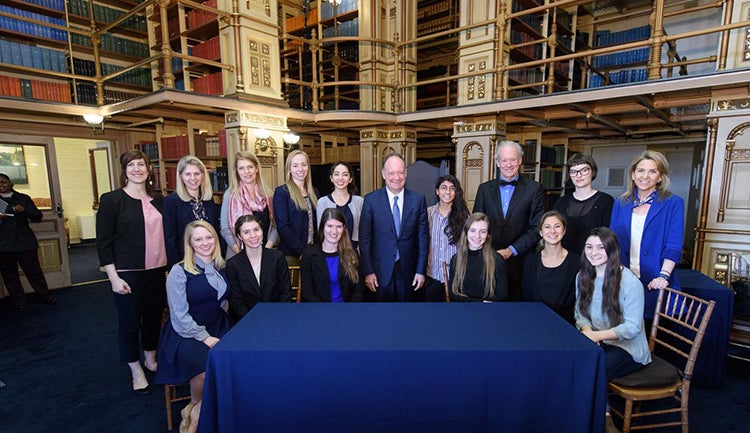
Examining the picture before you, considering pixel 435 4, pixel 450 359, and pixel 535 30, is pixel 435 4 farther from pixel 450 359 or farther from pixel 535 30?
pixel 450 359

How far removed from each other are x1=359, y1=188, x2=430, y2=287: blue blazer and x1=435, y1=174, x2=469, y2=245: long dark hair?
16 centimetres

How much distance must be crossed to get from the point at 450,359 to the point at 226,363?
82 cm

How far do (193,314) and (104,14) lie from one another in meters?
6.01

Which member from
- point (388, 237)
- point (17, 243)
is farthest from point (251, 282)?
point (17, 243)

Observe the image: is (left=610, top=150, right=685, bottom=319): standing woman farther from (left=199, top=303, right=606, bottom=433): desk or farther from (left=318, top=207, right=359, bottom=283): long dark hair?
(left=318, top=207, right=359, bottom=283): long dark hair

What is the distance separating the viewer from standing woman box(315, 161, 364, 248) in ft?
8.45

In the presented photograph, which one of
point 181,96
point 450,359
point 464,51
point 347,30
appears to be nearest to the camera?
point 450,359

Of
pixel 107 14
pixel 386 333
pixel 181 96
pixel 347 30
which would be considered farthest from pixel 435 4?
pixel 386 333

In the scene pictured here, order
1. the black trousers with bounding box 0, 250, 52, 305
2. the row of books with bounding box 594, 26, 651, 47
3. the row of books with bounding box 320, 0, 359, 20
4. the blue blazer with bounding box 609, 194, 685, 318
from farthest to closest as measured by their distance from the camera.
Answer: the row of books with bounding box 594, 26, 651, 47 → the row of books with bounding box 320, 0, 359, 20 → the black trousers with bounding box 0, 250, 52, 305 → the blue blazer with bounding box 609, 194, 685, 318

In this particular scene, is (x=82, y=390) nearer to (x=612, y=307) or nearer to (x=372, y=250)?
(x=372, y=250)

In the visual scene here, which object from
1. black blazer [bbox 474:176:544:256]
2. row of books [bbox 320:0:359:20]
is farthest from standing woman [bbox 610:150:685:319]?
row of books [bbox 320:0:359:20]

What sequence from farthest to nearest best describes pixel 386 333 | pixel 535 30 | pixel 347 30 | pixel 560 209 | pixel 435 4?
1. pixel 435 4
2. pixel 347 30
3. pixel 535 30
4. pixel 560 209
5. pixel 386 333

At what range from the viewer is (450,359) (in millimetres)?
1312

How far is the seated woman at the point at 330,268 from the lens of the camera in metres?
2.26
